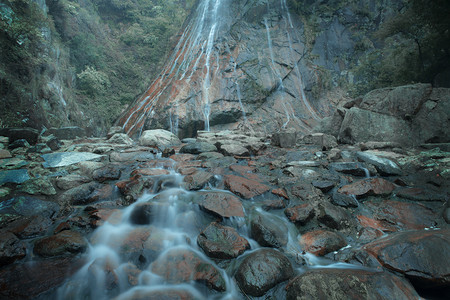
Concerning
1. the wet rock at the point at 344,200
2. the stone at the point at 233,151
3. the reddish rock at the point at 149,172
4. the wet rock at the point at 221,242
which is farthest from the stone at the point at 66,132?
the wet rock at the point at 344,200

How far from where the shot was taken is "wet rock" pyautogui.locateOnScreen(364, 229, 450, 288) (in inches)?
70.3

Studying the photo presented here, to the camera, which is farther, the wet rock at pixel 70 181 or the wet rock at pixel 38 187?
the wet rock at pixel 70 181

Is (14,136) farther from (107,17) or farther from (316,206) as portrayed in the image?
(107,17)

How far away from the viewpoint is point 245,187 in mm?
3701

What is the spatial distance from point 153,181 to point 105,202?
88 cm

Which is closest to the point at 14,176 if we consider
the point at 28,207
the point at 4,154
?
the point at 28,207

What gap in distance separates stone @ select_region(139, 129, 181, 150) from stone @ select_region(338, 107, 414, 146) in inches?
277

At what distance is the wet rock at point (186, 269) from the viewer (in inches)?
81.0

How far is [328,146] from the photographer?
6883 mm

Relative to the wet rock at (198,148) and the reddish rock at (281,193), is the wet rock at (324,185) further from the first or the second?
the wet rock at (198,148)

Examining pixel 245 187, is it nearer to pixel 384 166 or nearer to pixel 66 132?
pixel 384 166

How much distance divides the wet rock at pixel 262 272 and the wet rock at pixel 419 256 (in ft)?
3.26

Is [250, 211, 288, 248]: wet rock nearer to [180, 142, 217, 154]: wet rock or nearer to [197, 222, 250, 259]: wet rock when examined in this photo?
[197, 222, 250, 259]: wet rock

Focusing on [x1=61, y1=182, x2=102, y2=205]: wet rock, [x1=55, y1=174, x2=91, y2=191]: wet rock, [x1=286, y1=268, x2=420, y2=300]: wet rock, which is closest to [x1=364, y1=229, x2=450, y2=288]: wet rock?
[x1=286, y1=268, x2=420, y2=300]: wet rock
